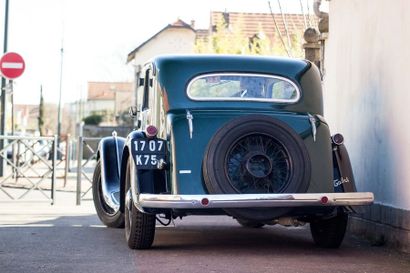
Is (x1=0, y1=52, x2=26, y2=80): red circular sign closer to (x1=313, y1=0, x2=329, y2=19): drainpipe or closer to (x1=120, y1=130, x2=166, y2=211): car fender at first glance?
(x1=313, y1=0, x2=329, y2=19): drainpipe

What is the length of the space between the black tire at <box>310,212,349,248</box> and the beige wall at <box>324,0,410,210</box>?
27.0 inches

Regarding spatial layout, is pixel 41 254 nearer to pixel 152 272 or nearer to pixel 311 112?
pixel 152 272

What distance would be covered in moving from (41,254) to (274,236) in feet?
11.2

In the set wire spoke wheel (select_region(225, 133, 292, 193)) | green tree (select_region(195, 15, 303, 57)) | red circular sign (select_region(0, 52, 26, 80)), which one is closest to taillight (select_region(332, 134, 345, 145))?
wire spoke wheel (select_region(225, 133, 292, 193))

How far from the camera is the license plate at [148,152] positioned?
860cm

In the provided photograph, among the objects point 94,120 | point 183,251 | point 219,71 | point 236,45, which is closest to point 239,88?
point 219,71

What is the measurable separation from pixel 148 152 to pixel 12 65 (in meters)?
10.7

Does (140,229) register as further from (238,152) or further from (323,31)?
(323,31)

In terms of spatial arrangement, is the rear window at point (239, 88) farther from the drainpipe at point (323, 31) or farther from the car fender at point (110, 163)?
the drainpipe at point (323, 31)

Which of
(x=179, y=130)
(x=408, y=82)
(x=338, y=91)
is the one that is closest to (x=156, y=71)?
(x=179, y=130)

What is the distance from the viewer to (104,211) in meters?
11.9

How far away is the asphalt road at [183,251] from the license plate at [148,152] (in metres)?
0.85

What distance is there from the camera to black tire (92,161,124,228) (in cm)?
1138

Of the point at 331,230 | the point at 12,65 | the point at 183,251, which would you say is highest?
the point at 12,65
